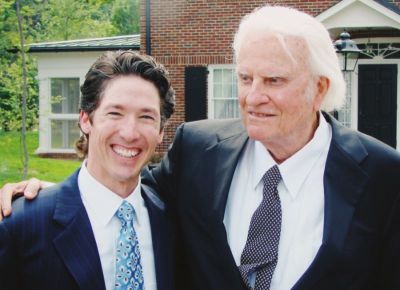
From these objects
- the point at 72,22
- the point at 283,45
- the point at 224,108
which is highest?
the point at 72,22

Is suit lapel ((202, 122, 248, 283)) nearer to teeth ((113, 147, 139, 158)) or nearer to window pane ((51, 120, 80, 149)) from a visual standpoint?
teeth ((113, 147, 139, 158))

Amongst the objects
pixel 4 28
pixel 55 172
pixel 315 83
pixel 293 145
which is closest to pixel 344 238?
pixel 293 145

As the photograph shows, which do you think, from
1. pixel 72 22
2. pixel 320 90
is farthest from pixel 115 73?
pixel 72 22

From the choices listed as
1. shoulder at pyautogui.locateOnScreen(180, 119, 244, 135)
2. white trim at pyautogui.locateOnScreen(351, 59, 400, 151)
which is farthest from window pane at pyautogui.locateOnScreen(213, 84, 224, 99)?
shoulder at pyautogui.locateOnScreen(180, 119, 244, 135)

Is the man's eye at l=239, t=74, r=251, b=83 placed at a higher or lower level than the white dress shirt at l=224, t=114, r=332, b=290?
higher

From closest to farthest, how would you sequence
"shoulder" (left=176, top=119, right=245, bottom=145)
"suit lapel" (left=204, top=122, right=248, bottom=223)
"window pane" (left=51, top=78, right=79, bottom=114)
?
1. "suit lapel" (left=204, top=122, right=248, bottom=223)
2. "shoulder" (left=176, top=119, right=245, bottom=145)
3. "window pane" (left=51, top=78, right=79, bottom=114)

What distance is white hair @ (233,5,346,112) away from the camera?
2.63m

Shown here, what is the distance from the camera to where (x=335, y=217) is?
2.61m

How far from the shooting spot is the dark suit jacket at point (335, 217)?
2.59 metres

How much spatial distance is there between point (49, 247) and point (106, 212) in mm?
298

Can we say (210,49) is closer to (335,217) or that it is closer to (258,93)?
(258,93)

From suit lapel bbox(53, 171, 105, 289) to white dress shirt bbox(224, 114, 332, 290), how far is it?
0.71m

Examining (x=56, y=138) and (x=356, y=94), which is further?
(x=56, y=138)

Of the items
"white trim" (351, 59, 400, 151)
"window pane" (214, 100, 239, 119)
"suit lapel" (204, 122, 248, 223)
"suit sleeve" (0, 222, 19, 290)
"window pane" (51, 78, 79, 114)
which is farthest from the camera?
"window pane" (51, 78, 79, 114)
